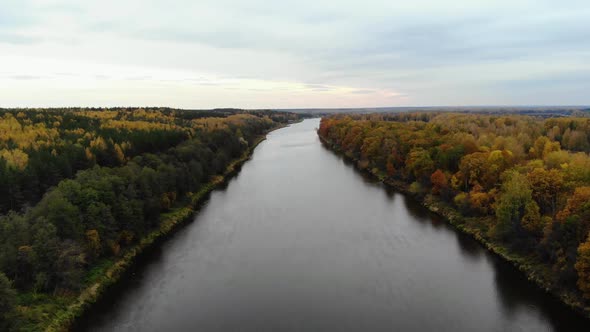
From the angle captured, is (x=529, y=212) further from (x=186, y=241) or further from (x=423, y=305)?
(x=186, y=241)

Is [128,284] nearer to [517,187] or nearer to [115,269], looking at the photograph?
[115,269]

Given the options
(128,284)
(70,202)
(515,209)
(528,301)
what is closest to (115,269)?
(128,284)

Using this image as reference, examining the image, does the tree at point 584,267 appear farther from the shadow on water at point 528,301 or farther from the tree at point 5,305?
the tree at point 5,305

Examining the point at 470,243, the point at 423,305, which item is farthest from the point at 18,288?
the point at 470,243

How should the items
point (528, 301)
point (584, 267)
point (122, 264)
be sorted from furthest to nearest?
1. point (122, 264)
2. point (528, 301)
3. point (584, 267)

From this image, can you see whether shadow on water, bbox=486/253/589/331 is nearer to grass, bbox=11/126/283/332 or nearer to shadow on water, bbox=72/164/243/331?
shadow on water, bbox=72/164/243/331
